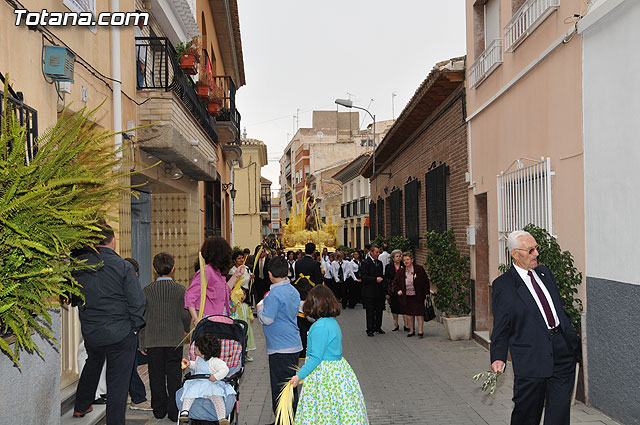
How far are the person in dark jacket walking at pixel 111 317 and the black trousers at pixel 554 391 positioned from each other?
11.0 ft

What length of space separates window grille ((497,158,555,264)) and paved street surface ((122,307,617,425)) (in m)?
1.89

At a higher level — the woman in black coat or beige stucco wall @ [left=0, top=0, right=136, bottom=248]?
beige stucco wall @ [left=0, top=0, right=136, bottom=248]

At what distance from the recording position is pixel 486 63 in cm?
1101

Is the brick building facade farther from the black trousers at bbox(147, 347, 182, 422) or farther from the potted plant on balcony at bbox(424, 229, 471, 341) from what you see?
the black trousers at bbox(147, 347, 182, 422)

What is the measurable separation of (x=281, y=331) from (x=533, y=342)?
249 centimetres

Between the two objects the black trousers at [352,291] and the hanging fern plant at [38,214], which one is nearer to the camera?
the hanging fern plant at [38,214]

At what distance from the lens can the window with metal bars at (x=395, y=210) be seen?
21.5m

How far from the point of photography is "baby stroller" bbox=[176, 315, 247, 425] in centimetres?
552

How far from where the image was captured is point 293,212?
3734 cm

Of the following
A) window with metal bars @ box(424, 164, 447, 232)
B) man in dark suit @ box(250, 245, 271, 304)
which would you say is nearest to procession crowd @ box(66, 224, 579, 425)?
window with metal bars @ box(424, 164, 447, 232)

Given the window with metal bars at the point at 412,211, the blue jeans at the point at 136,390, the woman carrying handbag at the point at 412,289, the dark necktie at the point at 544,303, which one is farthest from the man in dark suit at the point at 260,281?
the dark necktie at the point at 544,303

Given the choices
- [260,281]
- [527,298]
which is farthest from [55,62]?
[260,281]

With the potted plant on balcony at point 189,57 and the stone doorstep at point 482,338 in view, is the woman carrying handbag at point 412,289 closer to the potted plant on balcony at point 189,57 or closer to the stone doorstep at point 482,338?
the stone doorstep at point 482,338

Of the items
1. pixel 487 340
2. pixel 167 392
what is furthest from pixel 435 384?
pixel 167 392
